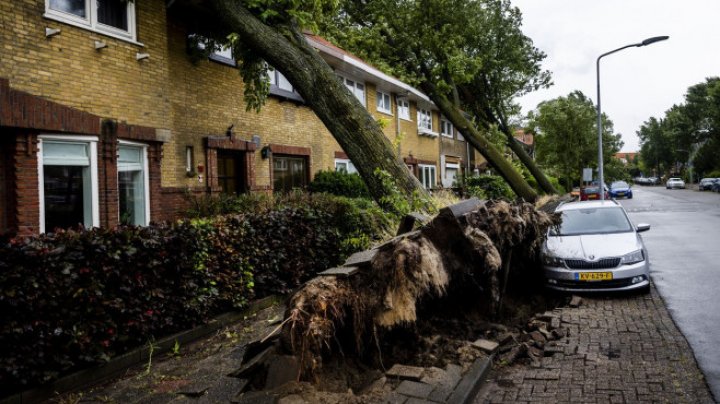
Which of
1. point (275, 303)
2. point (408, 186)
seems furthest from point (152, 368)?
point (408, 186)

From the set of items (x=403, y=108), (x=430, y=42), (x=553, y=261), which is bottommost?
(x=553, y=261)

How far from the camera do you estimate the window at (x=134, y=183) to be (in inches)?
357

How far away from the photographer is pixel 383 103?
20.2 m

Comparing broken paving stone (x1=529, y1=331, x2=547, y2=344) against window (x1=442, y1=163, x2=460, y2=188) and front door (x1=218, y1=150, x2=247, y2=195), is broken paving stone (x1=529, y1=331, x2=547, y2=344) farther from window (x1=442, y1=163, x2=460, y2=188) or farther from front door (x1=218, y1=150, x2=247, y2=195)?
window (x1=442, y1=163, x2=460, y2=188)

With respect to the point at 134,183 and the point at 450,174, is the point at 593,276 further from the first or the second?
the point at 450,174

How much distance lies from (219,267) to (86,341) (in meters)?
1.92

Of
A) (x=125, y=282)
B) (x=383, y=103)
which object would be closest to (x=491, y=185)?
(x=383, y=103)

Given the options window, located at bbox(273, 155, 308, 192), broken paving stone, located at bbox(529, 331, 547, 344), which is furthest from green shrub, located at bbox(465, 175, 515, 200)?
broken paving stone, located at bbox(529, 331, 547, 344)

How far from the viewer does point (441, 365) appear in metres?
4.52

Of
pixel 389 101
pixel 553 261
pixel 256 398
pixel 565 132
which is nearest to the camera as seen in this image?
pixel 256 398

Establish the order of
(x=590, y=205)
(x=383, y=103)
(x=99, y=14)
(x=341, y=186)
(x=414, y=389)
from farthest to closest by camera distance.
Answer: (x=383, y=103) → (x=341, y=186) → (x=590, y=205) → (x=99, y=14) → (x=414, y=389)

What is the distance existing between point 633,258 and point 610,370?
143 inches

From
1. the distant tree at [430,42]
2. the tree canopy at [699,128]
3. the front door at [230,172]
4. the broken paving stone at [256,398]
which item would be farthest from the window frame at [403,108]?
the tree canopy at [699,128]

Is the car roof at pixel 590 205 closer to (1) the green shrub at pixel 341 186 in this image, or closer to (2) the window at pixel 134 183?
(1) the green shrub at pixel 341 186
